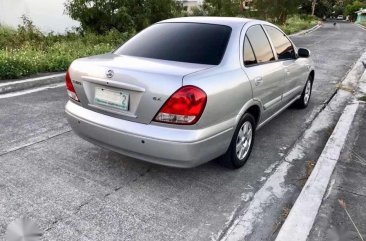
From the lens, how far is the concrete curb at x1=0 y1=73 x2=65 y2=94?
645 centimetres

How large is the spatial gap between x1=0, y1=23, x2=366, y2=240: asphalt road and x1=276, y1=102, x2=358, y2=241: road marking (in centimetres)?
36

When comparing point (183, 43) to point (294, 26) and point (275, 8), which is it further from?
point (275, 8)

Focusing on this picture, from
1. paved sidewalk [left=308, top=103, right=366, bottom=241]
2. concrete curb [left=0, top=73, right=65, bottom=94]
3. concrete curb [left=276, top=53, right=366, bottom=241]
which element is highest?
concrete curb [left=0, top=73, right=65, bottom=94]

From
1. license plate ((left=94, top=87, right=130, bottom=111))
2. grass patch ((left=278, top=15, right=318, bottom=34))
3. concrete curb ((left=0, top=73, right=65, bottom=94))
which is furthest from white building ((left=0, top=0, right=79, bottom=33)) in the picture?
grass patch ((left=278, top=15, right=318, bottom=34))

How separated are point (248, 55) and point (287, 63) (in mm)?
1311

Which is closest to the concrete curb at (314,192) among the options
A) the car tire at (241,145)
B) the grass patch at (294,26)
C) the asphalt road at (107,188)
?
the asphalt road at (107,188)

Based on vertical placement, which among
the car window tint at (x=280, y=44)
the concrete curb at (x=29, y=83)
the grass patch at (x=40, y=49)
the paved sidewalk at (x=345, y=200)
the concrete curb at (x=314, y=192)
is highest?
the car window tint at (x=280, y=44)

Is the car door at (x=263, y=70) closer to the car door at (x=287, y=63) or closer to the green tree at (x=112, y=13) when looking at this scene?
the car door at (x=287, y=63)

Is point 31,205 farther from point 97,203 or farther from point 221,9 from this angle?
point 221,9

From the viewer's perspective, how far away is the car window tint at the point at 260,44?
434cm

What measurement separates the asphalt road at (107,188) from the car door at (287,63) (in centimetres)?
77

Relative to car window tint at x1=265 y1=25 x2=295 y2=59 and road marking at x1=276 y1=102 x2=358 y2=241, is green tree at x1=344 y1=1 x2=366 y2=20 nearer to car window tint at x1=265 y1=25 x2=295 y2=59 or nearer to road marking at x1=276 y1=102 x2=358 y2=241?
car window tint at x1=265 y1=25 x2=295 y2=59

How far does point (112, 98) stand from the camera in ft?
11.3

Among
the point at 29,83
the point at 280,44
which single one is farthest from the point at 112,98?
the point at 29,83
